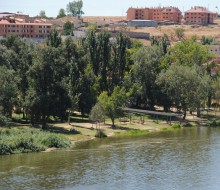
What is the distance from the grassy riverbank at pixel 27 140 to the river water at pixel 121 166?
126 cm

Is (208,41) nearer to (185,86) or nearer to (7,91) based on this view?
(185,86)

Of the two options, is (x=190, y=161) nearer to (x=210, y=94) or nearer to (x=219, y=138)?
(x=219, y=138)

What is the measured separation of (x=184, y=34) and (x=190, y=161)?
145m

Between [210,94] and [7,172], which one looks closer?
[7,172]

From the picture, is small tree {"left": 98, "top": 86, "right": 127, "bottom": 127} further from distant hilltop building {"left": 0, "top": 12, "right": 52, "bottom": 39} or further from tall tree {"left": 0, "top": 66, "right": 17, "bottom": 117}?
distant hilltop building {"left": 0, "top": 12, "right": 52, "bottom": 39}

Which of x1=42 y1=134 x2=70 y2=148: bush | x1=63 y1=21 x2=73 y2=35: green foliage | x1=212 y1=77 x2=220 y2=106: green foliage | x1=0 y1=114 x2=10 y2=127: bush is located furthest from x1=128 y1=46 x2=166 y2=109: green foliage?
x1=63 y1=21 x2=73 y2=35: green foliage

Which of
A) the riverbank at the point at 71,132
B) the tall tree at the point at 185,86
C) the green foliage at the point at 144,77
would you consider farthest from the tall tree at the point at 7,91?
the tall tree at the point at 185,86

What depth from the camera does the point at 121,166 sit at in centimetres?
5334

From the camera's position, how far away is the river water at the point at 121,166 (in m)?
46.4

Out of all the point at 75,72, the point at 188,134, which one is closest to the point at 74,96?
the point at 75,72

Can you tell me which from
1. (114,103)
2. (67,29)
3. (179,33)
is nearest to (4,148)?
(114,103)

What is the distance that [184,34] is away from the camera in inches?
7771

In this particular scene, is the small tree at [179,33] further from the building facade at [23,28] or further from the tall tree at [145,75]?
the tall tree at [145,75]

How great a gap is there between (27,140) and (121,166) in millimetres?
11885
